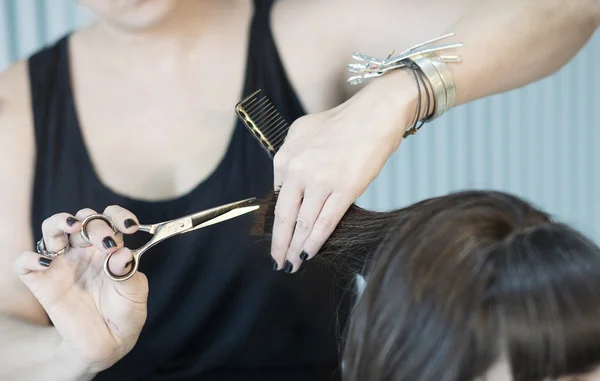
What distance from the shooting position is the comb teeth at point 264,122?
0.71 meters

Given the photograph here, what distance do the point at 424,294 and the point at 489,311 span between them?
6cm

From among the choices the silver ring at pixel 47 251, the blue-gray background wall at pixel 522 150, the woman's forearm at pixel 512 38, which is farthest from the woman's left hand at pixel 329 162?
the blue-gray background wall at pixel 522 150

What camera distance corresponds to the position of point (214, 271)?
30.9 inches

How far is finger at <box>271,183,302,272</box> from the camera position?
623 mm

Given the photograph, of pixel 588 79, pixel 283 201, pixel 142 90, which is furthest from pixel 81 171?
pixel 588 79

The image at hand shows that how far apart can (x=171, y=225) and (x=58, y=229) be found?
11 cm

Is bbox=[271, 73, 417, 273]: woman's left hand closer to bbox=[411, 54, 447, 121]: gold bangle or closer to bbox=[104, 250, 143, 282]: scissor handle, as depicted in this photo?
bbox=[411, 54, 447, 121]: gold bangle

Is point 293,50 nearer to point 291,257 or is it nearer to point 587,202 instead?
point 291,257

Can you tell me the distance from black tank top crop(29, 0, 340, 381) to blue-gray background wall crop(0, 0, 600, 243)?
0.44 meters

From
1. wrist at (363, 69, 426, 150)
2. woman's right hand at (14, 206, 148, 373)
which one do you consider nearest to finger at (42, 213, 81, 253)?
woman's right hand at (14, 206, 148, 373)

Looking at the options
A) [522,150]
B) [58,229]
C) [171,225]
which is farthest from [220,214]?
[522,150]

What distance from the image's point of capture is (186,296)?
0.78 m

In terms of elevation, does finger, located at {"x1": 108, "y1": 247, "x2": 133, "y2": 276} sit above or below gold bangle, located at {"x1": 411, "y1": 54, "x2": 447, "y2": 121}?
below

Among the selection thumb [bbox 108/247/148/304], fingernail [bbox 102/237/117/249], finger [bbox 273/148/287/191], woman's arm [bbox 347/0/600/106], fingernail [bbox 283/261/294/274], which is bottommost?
fingernail [bbox 283/261/294/274]
